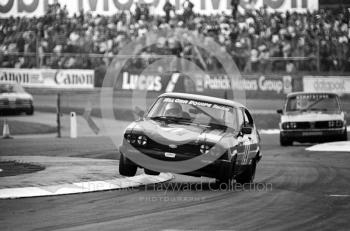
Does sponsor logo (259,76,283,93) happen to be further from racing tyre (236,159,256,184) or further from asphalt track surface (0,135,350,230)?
racing tyre (236,159,256,184)

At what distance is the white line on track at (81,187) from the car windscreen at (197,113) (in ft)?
3.30

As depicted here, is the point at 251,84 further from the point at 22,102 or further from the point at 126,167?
the point at 126,167

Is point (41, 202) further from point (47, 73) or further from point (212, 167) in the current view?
point (47, 73)

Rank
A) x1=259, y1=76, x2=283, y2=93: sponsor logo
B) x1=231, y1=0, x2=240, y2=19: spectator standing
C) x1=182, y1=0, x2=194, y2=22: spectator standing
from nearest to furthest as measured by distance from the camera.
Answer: x1=259, y1=76, x2=283, y2=93: sponsor logo → x1=231, y1=0, x2=240, y2=19: spectator standing → x1=182, y1=0, x2=194, y2=22: spectator standing

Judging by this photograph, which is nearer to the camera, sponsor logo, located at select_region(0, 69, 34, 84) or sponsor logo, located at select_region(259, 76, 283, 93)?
sponsor logo, located at select_region(259, 76, 283, 93)

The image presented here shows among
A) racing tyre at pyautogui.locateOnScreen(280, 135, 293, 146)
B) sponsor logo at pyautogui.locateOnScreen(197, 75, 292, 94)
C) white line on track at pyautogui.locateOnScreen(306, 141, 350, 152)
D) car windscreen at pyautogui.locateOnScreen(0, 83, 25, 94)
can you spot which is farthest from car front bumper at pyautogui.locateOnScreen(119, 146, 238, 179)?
sponsor logo at pyautogui.locateOnScreen(197, 75, 292, 94)

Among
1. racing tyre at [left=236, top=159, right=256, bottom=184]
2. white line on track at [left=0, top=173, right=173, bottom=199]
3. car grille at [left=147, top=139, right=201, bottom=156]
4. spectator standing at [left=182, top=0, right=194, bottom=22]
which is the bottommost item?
racing tyre at [left=236, top=159, right=256, bottom=184]

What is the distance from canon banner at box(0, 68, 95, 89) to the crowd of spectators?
0.45 m

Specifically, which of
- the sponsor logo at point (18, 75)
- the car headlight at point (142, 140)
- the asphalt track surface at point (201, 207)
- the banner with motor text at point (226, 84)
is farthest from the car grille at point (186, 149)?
the sponsor logo at point (18, 75)

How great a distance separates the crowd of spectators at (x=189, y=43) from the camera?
3675 centimetres

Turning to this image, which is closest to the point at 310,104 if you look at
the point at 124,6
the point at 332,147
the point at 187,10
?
the point at 332,147

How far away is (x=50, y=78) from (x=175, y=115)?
2896cm

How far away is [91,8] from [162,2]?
3.60 metres

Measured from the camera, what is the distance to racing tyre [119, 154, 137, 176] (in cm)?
1266
